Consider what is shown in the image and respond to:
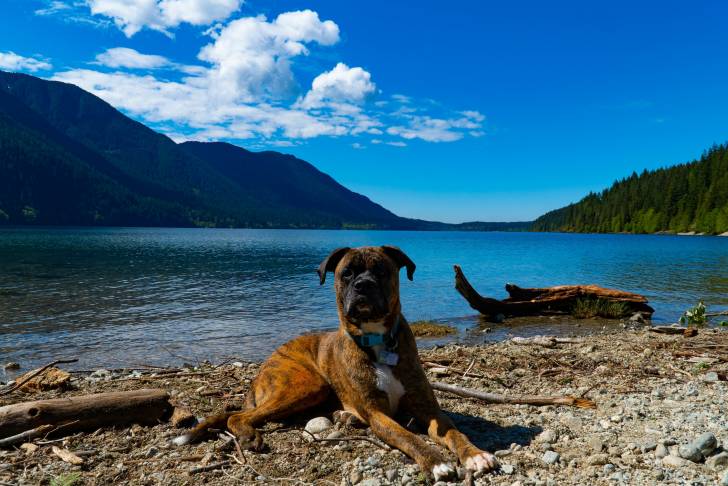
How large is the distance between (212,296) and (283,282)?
8.11 meters

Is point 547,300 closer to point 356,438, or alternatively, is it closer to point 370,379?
point 370,379

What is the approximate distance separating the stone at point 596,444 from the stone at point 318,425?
2.93m

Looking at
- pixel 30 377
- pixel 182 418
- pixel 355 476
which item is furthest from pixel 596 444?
pixel 30 377

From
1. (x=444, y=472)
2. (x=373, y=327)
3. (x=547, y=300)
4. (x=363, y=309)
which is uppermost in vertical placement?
(x=363, y=309)

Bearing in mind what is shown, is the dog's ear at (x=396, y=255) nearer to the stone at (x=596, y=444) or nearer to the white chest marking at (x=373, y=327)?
the white chest marking at (x=373, y=327)

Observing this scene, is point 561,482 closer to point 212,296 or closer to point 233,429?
point 233,429

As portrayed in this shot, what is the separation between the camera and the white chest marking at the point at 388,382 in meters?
5.29

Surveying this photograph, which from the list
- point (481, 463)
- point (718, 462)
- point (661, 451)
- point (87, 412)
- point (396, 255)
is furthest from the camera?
point (87, 412)

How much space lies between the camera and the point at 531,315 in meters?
21.3

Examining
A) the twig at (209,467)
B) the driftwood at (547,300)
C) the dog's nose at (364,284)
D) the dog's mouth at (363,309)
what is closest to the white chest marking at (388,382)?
the dog's mouth at (363,309)

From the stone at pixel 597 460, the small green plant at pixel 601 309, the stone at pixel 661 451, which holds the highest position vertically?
the stone at pixel 661 451

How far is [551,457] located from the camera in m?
4.62

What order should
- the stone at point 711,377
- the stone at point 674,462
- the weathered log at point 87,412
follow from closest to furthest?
the stone at point 674,462 → the weathered log at point 87,412 → the stone at point 711,377

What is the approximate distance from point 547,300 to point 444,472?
18.4 meters
